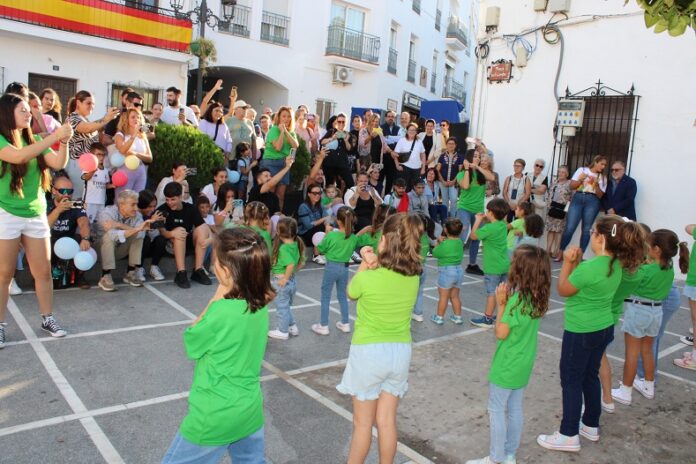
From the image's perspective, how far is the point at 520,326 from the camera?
3.61 m

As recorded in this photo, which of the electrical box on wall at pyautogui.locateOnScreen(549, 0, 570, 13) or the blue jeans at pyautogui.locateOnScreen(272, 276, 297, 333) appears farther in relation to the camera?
the electrical box on wall at pyautogui.locateOnScreen(549, 0, 570, 13)

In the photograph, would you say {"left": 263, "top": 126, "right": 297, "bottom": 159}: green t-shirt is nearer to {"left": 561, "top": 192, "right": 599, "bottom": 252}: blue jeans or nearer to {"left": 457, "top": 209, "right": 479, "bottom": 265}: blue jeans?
{"left": 457, "top": 209, "right": 479, "bottom": 265}: blue jeans

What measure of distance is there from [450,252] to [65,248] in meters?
4.16

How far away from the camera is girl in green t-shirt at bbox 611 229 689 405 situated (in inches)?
187

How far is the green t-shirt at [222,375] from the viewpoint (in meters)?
2.44

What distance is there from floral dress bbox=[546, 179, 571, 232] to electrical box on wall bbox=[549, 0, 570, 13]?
3.51m

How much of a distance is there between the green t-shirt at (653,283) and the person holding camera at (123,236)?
5220 mm

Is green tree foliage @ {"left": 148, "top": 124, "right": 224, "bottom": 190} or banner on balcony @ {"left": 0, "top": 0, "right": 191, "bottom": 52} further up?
banner on balcony @ {"left": 0, "top": 0, "right": 191, "bottom": 52}

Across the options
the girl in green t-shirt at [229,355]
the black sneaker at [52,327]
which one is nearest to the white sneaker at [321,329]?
the black sneaker at [52,327]

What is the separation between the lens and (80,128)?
7332mm

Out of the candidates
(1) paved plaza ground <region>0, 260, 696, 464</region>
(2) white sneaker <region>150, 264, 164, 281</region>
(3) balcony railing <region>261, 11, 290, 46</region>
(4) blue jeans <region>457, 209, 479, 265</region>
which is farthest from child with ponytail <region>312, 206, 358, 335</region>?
(3) balcony railing <region>261, 11, 290, 46</region>

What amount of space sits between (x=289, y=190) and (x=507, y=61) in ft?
20.6

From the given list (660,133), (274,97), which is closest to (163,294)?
(660,133)

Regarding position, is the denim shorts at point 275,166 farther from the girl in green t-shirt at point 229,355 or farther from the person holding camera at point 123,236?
the girl in green t-shirt at point 229,355
